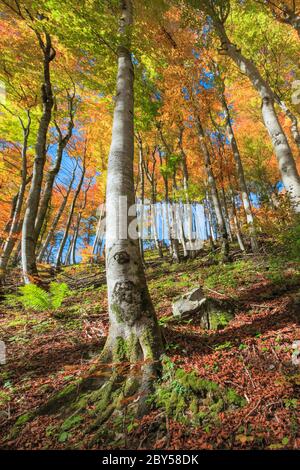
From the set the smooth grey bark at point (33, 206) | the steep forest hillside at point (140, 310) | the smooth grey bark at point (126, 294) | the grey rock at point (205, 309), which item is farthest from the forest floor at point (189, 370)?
the smooth grey bark at point (33, 206)

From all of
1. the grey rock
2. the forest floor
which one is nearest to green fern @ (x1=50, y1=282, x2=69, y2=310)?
the forest floor

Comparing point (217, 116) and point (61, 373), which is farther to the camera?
point (217, 116)

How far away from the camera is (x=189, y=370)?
234 centimetres

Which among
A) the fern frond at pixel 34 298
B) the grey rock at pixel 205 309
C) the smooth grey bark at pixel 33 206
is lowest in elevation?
the grey rock at pixel 205 309

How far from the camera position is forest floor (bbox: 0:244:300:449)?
1738 mm

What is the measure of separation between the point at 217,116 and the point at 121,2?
843cm

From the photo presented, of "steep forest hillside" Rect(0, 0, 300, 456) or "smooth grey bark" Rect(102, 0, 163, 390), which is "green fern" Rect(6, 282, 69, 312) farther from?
"smooth grey bark" Rect(102, 0, 163, 390)

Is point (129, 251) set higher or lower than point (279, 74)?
lower

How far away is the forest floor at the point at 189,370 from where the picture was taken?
5.70 feet

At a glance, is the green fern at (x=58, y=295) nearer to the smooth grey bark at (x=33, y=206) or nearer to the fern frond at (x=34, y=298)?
the fern frond at (x=34, y=298)

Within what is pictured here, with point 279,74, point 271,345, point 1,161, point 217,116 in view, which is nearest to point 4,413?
point 271,345

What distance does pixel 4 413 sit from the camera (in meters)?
2.37

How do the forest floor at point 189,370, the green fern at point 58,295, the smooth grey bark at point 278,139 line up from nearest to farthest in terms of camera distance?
the forest floor at point 189,370
the smooth grey bark at point 278,139
the green fern at point 58,295

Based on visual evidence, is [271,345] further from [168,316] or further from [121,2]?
[121,2]
